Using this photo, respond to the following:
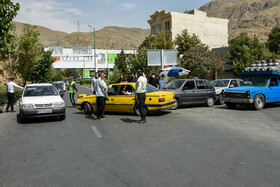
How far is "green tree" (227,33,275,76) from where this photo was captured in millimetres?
39094

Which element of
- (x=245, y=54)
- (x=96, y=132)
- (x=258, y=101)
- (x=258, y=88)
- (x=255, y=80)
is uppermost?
(x=245, y=54)

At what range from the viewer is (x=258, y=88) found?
12.4 m

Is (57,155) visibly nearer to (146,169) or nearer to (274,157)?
(146,169)

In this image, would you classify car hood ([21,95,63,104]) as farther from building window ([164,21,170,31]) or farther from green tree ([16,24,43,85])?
building window ([164,21,170,31])

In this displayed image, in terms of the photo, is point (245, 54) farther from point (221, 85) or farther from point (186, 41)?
point (221, 85)

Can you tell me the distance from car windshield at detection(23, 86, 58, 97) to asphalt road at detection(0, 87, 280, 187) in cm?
203

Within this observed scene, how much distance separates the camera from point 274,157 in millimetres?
5023

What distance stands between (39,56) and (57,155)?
86.4 feet

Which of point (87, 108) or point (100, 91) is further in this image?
point (87, 108)

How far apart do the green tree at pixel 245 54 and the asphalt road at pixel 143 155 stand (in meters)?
32.7

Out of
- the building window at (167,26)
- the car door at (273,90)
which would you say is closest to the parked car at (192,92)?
the car door at (273,90)

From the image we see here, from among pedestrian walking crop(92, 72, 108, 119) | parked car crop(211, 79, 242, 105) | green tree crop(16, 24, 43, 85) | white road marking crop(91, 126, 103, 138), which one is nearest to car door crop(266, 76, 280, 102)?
parked car crop(211, 79, 242, 105)

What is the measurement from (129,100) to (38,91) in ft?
11.9

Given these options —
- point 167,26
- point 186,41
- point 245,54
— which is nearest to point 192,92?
point 245,54
